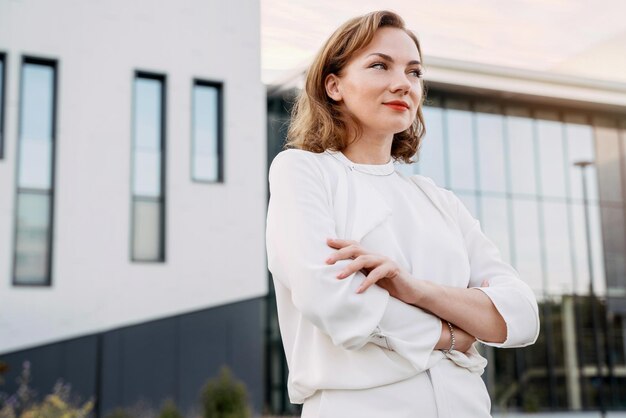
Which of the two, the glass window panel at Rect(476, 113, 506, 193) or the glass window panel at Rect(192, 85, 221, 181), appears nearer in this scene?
the glass window panel at Rect(192, 85, 221, 181)

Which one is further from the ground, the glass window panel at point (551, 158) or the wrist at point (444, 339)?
the glass window panel at point (551, 158)

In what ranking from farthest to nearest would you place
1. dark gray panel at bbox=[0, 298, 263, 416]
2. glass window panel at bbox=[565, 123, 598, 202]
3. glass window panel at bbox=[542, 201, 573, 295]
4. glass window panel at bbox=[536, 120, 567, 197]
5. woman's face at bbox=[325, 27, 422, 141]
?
glass window panel at bbox=[565, 123, 598, 202] → glass window panel at bbox=[536, 120, 567, 197] → glass window panel at bbox=[542, 201, 573, 295] → dark gray panel at bbox=[0, 298, 263, 416] → woman's face at bbox=[325, 27, 422, 141]

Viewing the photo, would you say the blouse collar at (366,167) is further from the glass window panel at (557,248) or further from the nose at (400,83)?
the glass window panel at (557,248)

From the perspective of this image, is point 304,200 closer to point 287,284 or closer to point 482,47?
point 287,284

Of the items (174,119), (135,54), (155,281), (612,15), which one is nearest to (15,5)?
(135,54)

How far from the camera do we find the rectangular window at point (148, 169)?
960 centimetres

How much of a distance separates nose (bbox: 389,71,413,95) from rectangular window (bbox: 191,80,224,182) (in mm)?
8870

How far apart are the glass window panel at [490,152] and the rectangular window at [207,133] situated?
523cm

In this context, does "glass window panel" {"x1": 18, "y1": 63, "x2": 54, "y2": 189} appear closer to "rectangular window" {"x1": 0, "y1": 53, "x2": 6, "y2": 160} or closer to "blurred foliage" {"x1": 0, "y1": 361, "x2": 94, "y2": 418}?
"rectangular window" {"x1": 0, "y1": 53, "x2": 6, "y2": 160}

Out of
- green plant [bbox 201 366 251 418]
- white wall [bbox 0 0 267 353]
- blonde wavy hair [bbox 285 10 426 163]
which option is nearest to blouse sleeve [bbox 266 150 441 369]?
blonde wavy hair [bbox 285 10 426 163]

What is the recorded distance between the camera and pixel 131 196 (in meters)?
9.49

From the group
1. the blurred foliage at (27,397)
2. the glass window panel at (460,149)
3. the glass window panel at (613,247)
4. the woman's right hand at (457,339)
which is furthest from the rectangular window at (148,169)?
the woman's right hand at (457,339)

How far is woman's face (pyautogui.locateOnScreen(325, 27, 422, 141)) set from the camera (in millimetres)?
1246

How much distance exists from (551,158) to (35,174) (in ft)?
29.5
